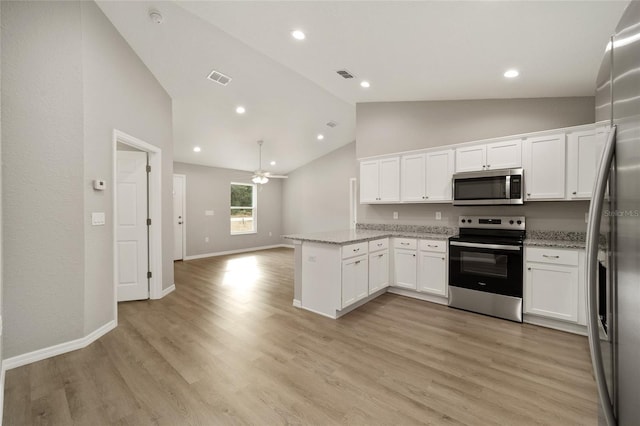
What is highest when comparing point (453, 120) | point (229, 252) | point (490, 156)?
point (453, 120)

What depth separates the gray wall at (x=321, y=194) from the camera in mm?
7684

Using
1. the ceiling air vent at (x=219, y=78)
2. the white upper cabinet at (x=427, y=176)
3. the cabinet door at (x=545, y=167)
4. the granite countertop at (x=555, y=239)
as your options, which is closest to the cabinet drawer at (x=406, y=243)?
the white upper cabinet at (x=427, y=176)

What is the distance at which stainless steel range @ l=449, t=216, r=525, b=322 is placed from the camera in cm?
315

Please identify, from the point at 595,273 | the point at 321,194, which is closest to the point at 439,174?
the point at 595,273

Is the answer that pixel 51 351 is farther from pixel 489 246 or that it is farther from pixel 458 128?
pixel 458 128

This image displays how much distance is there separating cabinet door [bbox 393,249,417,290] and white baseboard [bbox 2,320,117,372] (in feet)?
11.9

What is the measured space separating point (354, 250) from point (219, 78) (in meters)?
3.21

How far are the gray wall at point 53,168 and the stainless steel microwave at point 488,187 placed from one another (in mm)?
4248

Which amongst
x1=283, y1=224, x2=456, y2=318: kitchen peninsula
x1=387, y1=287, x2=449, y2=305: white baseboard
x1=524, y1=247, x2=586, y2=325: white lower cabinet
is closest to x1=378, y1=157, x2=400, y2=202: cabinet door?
x1=283, y1=224, x2=456, y2=318: kitchen peninsula

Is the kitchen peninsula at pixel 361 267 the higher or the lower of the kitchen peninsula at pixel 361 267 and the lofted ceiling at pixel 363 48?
the lower

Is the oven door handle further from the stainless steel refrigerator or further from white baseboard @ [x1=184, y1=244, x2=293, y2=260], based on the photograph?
white baseboard @ [x1=184, y1=244, x2=293, y2=260]

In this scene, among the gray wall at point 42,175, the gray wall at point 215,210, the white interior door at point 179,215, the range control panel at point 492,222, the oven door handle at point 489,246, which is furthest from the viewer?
the gray wall at point 215,210

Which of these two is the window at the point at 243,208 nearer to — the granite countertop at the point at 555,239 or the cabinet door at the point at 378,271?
the cabinet door at the point at 378,271

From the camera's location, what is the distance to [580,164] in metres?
3.04
